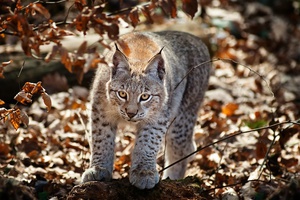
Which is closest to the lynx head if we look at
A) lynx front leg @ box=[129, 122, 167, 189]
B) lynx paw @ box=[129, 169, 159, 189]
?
lynx front leg @ box=[129, 122, 167, 189]

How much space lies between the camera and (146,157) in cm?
476

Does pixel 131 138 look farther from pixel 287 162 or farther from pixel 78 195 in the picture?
pixel 78 195

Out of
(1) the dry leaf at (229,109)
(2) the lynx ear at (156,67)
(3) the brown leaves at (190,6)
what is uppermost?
(3) the brown leaves at (190,6)

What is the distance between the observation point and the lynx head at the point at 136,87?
4664 mm

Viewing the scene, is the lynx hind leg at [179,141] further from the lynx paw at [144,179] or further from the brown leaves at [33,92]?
the brown leaves at [33,92]

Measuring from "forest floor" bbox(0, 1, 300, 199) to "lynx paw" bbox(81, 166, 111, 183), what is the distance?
94 mm

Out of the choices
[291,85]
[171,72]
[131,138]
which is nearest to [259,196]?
[171,72]

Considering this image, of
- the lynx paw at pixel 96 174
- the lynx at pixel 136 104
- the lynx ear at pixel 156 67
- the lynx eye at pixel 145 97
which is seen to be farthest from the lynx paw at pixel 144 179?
the lynx ear at pixel 156 67

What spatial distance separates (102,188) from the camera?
4258 mm

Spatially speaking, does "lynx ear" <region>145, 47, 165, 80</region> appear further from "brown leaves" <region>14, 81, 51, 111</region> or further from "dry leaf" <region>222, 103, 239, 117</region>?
"dry leaf" <region>222, 103, 239, 117</region>

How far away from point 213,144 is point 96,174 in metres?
1.04

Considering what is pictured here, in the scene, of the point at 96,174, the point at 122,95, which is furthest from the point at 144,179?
the point at 122,95

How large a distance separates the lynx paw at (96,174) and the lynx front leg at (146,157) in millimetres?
264

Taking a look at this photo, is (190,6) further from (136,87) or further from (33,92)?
(33,92)
